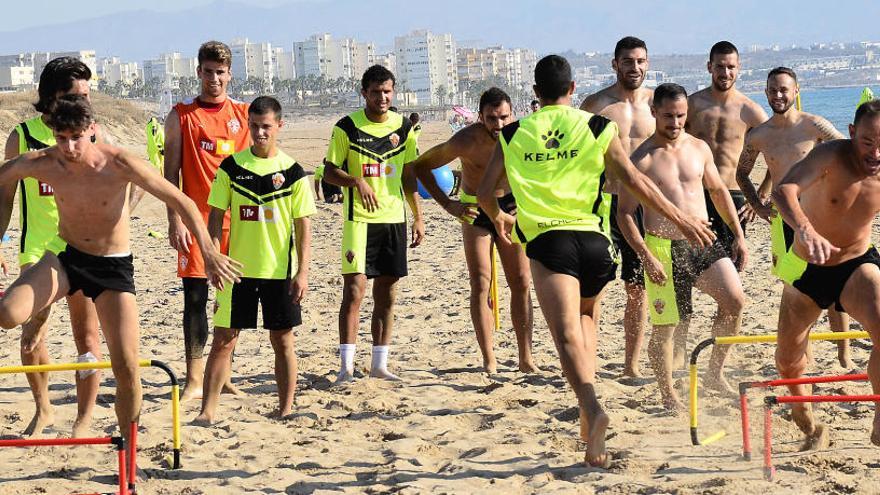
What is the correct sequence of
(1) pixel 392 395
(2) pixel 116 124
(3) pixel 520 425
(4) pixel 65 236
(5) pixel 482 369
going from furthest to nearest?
(2) pixel 116 124 < (5) pixel 482 369 < (1) pixel 392 395 < (3) pixel 520 425 < (4) pixel 65 236

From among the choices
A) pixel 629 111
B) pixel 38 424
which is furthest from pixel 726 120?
pixel 38 424

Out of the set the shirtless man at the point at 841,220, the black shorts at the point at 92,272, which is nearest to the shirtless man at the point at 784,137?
the shirtless man at the point at 841,220

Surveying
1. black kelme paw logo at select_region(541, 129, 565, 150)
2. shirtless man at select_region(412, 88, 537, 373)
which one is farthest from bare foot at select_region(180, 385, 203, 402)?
black kelme paw logo at select_region(541, 129, 565, 150)

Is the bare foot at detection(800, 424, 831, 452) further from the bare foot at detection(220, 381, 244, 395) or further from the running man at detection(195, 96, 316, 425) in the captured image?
the bare foot at detection(220, 381, 244, 395)

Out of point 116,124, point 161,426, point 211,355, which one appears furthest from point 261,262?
point 116,124

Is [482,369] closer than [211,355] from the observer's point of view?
No

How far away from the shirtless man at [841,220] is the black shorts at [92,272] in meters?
3.41

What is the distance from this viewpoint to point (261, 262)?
24.5 ft

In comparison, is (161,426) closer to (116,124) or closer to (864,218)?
(864,218)

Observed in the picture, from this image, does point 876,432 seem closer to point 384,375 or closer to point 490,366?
point 490,366

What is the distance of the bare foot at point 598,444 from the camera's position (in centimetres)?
581

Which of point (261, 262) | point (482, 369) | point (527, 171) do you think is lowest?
point (482, 369)

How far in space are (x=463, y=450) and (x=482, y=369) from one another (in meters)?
2.29

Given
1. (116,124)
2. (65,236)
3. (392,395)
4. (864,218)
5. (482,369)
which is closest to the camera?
(864,218)
